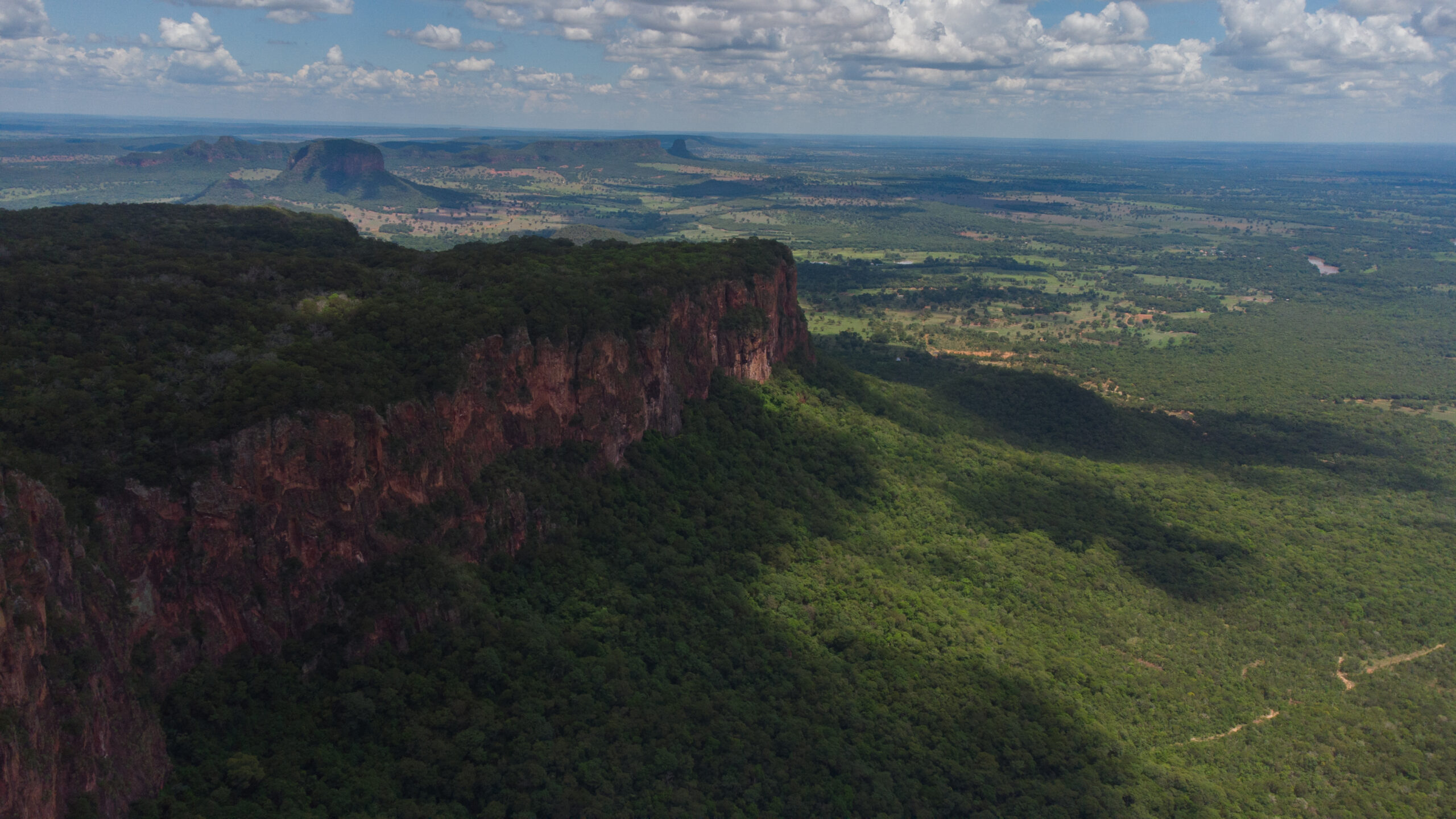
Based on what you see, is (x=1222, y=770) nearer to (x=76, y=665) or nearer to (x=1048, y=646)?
(x=1048, y=646)

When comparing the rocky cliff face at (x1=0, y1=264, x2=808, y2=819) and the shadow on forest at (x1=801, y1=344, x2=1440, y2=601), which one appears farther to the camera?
the shadow on forest at (x1=801, y1=344, x2=1440, y2=601)

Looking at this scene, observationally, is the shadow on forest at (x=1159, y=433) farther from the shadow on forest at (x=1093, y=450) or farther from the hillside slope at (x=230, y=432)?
the hillside slope at (x=230, y=432)

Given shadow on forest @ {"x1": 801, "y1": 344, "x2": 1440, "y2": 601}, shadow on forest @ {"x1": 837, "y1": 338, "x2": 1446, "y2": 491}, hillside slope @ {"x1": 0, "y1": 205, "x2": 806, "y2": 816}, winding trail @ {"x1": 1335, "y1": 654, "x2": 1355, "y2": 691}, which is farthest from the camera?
shadow on forest @ {"x1": 837, "y1": 338, "x2": 1446, "y2": 491}

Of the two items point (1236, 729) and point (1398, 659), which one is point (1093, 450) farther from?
point (1236, 729)

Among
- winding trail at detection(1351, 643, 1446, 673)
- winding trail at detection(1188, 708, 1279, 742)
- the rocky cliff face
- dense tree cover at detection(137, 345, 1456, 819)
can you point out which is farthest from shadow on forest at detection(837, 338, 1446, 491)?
the rocky cliff face

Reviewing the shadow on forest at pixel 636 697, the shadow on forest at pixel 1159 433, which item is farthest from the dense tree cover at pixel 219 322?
the shadow on forest at pixel 1159 433

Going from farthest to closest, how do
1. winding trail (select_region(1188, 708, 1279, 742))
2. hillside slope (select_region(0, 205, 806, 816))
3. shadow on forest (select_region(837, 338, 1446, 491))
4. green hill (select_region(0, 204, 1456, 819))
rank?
1. shadow on forest (select_region(837, 338, 1446, 491))
2. winding trail (select_region(1188, 708, 1279, 742))
3. green hill (select_region(0, 204, 1456, 819))
4. hillside slope (select_region(0, 205, 806, 816))

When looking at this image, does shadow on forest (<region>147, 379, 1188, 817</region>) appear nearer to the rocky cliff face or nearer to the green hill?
the green hill
